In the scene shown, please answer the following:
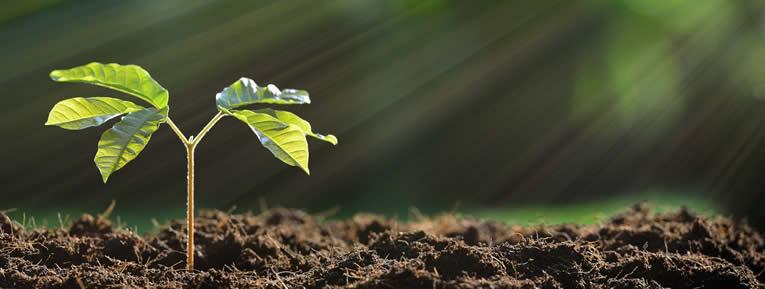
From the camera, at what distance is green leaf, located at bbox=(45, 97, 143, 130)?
178 cm

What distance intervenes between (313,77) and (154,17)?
1.10 metres

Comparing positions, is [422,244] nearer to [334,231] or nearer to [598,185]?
[334,231]

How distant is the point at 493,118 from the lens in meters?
5.93

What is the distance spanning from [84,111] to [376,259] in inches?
30.5

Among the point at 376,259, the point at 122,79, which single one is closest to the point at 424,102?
the point at 376,259

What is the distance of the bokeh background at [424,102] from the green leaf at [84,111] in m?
2.83

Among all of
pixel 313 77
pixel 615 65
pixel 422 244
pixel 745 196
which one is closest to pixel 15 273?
pixel 422 244

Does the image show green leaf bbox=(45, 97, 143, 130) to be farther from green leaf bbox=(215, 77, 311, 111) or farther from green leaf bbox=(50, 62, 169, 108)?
green leaf bbox=(215, 77, 311, 111)

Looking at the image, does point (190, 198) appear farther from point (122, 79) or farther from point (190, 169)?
point (122, 79)

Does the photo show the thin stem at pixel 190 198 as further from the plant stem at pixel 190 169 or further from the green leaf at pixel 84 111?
the green leaf at pixel 84 111

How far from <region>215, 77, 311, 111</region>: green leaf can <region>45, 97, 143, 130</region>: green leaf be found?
20 cm

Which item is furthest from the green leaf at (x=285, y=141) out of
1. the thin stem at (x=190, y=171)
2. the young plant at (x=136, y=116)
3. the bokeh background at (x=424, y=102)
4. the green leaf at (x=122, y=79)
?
the bokeh background at (x=424, y=102)

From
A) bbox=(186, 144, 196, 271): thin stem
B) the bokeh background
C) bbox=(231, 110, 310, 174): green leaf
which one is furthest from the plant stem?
the bokeh background

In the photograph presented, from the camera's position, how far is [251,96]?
1889 millimetres
